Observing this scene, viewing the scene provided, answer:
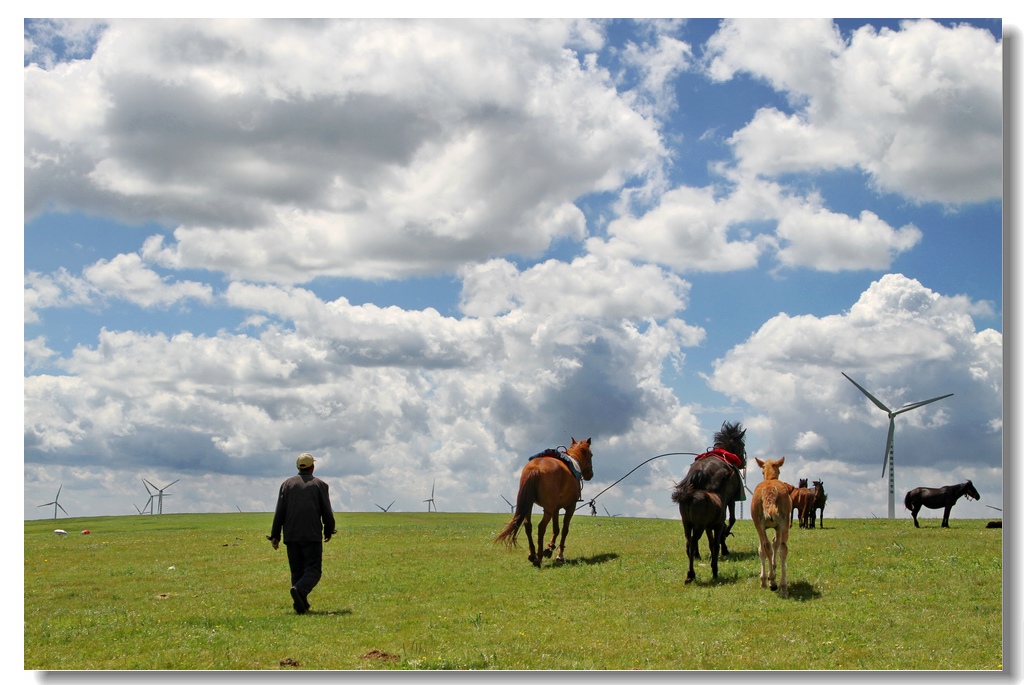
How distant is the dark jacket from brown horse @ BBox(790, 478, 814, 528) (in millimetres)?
17734

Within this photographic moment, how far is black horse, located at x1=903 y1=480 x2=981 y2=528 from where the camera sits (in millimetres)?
29812

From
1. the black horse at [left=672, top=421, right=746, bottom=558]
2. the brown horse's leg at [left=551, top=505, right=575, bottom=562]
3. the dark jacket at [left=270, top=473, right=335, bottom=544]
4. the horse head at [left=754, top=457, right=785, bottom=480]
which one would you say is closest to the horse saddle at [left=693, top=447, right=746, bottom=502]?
the black horse at [left=672, top=421, right=746, bottom=558]

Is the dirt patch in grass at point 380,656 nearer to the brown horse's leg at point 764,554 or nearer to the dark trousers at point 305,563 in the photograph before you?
the dark trousers at point 305,563

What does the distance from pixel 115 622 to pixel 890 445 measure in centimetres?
3574

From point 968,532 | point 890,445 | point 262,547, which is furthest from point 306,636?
point 890,445

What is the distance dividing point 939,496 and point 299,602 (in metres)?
23.1

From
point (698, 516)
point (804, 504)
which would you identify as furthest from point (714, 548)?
point (804, 504)

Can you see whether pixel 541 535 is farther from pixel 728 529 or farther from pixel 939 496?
pixel 939 496

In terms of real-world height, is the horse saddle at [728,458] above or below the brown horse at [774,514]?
above

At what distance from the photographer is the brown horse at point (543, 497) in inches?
879

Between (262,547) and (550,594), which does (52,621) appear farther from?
(262,547)

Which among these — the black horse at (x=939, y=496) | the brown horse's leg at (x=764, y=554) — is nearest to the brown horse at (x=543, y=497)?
the brown horse's leg at (x=764, y=554)

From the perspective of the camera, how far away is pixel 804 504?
3009cm

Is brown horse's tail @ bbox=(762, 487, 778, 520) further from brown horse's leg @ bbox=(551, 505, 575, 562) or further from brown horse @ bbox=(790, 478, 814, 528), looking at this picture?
brown horse @ bbox=(790, 478, 814, 528)
